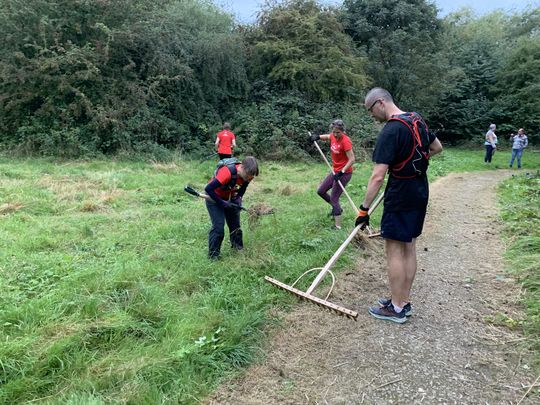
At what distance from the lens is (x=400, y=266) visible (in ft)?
12.5

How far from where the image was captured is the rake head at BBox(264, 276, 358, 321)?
362 centimetres

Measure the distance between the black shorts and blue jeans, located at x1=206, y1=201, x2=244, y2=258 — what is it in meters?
2.08

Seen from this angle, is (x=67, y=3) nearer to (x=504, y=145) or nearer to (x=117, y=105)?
(x=117, y=105)

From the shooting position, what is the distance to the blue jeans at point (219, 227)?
16.5 ft

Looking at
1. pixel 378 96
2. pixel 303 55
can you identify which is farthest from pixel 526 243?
pixel 303 55

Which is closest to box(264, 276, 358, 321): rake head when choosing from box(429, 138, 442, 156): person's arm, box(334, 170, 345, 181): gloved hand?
box(429, 138, 442, 156): person's arm

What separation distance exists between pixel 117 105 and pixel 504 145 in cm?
2315

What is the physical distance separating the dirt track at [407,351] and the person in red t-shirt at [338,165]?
1.70 m

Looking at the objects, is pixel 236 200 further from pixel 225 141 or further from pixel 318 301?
pixel 225 141

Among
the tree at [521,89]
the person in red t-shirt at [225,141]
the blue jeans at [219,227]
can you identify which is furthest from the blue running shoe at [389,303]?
the tree at [521,89]

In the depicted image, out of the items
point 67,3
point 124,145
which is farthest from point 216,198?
point 67,3

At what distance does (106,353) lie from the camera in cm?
310

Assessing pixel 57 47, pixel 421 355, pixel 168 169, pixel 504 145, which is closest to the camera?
pixel 421 355

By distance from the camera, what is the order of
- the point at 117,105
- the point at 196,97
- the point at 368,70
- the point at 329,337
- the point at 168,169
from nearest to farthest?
1. the point at 329,337
2. the point at 168,169
3. the point at 117,105
4. the point at 196,97
5. the point at 368,70
